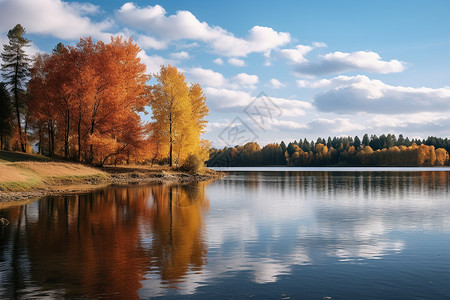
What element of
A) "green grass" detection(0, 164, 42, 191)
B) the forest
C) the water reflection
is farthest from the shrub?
the water reflection

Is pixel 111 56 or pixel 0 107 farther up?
pixel 111 56

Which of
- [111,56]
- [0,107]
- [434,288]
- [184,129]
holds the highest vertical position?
[111,56]

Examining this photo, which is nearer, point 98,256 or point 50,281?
point 50,281

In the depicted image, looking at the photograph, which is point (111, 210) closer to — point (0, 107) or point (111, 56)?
point (111, 56)

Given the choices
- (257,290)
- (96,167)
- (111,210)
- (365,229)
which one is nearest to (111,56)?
(96,167)

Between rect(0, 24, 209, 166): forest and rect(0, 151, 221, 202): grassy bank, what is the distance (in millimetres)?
2708

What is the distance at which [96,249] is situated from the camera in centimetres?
1349

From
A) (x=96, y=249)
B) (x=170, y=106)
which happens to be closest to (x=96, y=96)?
(x=170, y=106)

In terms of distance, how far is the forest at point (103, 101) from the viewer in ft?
160

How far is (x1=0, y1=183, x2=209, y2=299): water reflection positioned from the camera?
969cm

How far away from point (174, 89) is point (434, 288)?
5047 cm

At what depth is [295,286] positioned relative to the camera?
9.55m

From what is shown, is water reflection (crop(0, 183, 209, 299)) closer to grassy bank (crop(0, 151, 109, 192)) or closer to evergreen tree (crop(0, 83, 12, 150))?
grassy bank (crop(0, 151, 109, 192))

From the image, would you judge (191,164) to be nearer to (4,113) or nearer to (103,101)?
(103,101)
